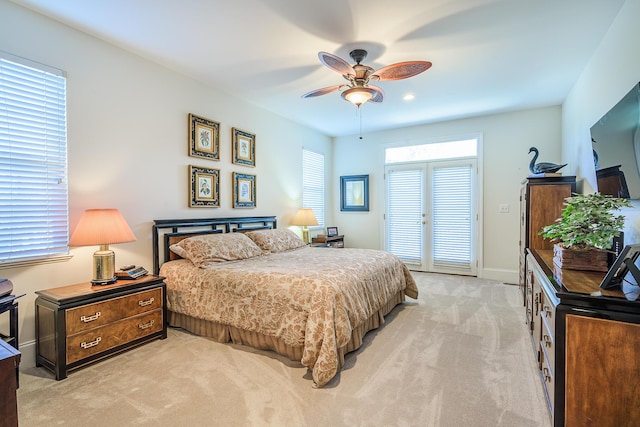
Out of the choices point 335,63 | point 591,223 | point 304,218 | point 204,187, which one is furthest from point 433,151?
point 204,187

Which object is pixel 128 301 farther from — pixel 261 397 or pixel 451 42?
pixel 451 42

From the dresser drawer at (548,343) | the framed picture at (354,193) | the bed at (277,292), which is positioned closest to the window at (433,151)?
the framed picture at (354,193)

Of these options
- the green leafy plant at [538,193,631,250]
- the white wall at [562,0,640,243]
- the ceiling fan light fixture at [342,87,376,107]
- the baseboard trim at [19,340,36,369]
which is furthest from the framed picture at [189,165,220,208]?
the white wall at [562,0,640,243]

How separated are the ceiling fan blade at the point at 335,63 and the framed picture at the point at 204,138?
6.31 feet

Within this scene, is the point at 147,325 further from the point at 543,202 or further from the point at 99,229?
the point at 543,202

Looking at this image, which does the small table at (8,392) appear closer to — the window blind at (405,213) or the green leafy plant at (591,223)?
the green leafy plant at (591,223)

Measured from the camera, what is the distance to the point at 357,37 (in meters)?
2.73

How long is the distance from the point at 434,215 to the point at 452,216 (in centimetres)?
30

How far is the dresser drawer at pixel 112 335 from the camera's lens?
2301 mm

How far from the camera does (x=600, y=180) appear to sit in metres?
2.40

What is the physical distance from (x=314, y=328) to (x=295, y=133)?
3.94 m

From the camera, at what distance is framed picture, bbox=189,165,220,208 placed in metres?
3.68

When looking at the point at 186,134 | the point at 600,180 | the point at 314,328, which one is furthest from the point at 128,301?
the point at 600,180

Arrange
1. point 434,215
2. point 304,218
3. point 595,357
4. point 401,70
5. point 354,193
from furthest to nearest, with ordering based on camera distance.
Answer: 1. point 354,193
2. point 434,215
3. point 304,218
4. point 401,70
5. point 595,357
